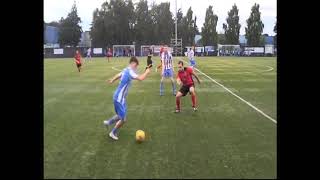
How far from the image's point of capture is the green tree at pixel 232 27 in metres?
112

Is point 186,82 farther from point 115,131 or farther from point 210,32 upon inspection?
point 210,32

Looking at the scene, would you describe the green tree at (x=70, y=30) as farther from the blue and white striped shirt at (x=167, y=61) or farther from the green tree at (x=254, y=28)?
the blue and white striped shirt at (x=167, y=61)

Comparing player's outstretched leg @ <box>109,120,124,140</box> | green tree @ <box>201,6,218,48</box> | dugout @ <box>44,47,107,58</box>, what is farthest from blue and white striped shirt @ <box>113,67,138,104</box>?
green tree @ <box>201,6,218,48</box>

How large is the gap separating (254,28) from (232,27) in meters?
5.75

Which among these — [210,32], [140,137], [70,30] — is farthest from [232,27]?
[140,137]

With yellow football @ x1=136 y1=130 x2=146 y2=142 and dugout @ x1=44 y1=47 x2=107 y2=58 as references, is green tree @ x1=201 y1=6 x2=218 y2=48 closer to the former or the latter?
dugout @ x1=44 y1=47 x2=107 y2=58

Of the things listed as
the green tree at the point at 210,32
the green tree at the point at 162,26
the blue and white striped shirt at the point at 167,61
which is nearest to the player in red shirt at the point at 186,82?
the blue and white striped shirt at the point at 167,61

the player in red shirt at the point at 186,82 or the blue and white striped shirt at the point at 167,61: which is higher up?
the blue and white striped shirt at the point at 167,61

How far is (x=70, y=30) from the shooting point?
375 feet

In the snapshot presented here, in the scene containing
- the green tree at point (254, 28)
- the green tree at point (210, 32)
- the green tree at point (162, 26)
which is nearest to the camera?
the green tree at point (254, 28)
